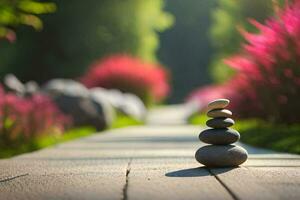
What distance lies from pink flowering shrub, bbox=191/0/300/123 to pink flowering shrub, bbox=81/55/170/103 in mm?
13734

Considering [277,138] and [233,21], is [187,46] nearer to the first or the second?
[233,21]

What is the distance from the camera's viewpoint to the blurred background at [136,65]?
447 inches

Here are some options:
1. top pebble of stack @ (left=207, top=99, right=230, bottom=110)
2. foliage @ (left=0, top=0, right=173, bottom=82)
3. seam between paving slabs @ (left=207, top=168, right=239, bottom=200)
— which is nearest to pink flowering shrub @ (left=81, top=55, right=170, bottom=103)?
foliage @ (left=0, top=0, right=173, bottom=82)

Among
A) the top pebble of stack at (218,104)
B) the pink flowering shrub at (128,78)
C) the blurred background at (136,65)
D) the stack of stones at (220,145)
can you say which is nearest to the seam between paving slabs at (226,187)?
the stack of stones at (220,145)

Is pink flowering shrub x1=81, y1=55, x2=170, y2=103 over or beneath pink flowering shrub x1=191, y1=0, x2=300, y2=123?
over

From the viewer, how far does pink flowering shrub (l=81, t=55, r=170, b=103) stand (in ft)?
86.4

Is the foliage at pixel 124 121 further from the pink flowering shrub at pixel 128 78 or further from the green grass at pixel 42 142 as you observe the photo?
the pink flowering shrub at pixel 128 78

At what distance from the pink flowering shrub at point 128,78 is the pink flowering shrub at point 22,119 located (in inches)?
572

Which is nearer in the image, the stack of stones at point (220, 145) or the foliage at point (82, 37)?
the stack of stones at point (220, 145)

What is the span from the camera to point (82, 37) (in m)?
32.0

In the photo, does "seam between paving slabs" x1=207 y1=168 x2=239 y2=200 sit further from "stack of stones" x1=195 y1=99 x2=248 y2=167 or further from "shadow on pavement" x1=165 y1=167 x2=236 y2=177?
"stack of stones" x1=195 y1=99 x2=248 y2=167

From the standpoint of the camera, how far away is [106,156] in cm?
838

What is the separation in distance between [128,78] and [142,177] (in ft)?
68.7

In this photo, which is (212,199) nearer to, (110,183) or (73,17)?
(110,183)
